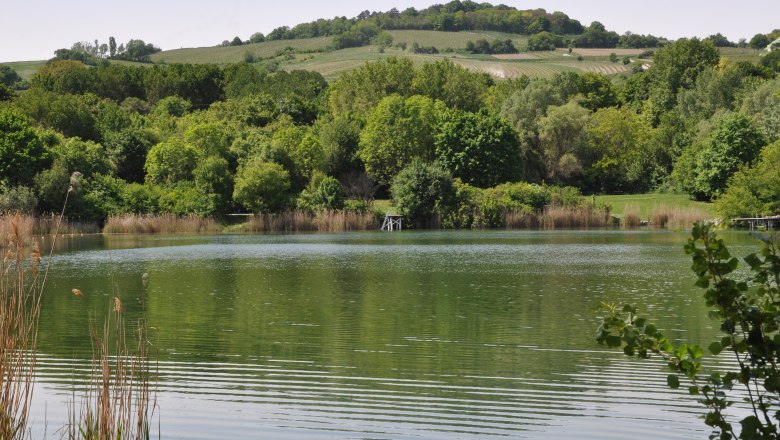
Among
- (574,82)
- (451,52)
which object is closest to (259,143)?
(574,82)

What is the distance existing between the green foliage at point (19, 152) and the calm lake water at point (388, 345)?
21.6 meters

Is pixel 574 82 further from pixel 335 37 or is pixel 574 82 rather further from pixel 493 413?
pixel 335 37

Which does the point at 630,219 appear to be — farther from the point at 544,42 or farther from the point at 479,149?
the point at 544,42

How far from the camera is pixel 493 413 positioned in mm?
10766

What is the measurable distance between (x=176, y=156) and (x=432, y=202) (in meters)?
16.9

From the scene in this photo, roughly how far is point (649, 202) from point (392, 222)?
56.3ft

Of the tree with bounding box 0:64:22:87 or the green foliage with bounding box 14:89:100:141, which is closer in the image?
the green foliage with bounding box 14:89:100:141

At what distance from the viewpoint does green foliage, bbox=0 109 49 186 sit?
5412cm

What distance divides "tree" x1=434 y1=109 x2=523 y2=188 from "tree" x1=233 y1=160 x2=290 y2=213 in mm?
12271

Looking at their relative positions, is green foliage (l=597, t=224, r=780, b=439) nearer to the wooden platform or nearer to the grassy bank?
the grassy bank

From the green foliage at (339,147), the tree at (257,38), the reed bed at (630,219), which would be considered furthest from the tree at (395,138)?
the tree at (257,38)

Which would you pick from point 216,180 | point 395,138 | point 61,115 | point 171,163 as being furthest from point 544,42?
point 216,180

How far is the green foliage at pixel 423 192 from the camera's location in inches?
2400

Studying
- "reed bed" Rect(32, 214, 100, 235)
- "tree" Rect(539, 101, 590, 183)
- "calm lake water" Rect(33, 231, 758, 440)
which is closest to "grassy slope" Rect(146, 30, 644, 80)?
"tree" Rect(539, 101, 590, 183)
